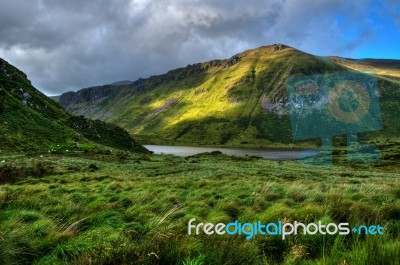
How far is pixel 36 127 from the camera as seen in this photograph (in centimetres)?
7100

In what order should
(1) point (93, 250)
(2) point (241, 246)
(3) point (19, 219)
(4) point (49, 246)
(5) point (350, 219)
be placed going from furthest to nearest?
1. (3) point (19, 219)
2. (5) point (350, 219)
3. (4) point (49, 246)
4. (2) point (241, 246)
5. (1) point (93, 250)

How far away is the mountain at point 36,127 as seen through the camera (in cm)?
6241

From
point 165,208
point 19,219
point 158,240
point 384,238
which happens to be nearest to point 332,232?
point 384,238

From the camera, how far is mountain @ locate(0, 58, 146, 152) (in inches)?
2457

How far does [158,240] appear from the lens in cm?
532

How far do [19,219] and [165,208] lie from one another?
12.3ft

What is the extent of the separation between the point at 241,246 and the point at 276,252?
3.39 feet

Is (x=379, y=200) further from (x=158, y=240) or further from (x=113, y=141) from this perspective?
(x=113, y=141)

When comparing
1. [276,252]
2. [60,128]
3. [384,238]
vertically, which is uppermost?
[60,128]

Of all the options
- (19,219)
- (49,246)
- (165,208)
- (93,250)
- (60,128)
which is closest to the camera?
(93,250)

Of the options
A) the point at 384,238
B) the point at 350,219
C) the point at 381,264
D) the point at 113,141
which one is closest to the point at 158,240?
the point at 381,264

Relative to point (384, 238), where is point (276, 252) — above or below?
below

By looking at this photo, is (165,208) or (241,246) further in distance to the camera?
(165,208)

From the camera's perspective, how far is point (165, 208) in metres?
9.96
